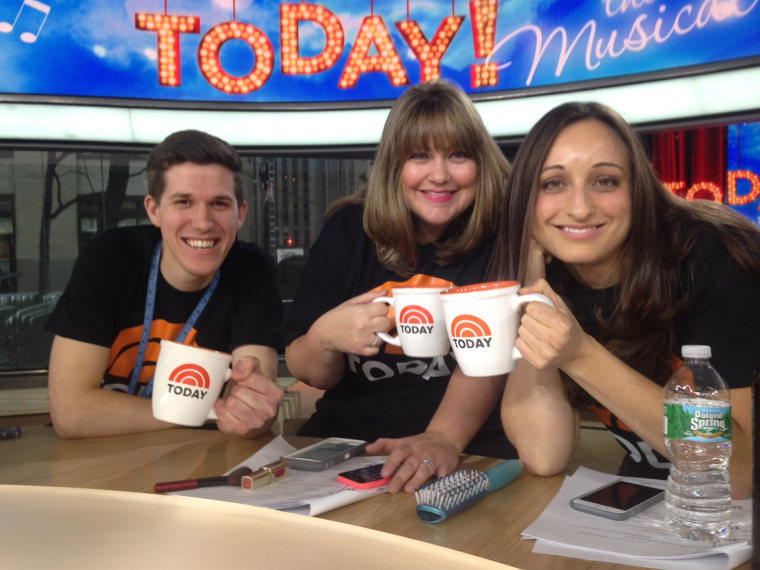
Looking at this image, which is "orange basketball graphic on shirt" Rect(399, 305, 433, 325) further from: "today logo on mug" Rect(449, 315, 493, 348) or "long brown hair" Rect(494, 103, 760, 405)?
"long brown hair" Rect(494, 103, 760, 405)

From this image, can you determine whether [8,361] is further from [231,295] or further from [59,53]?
[231,295]

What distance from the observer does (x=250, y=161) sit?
4098 millimetres

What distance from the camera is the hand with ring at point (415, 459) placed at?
3.42ft

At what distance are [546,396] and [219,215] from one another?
105 centimetres

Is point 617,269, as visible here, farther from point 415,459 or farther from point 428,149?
point 415,459

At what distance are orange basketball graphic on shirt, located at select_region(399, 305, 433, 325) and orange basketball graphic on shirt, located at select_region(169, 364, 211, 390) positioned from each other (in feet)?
1.29

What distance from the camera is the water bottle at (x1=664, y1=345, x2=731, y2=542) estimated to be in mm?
861

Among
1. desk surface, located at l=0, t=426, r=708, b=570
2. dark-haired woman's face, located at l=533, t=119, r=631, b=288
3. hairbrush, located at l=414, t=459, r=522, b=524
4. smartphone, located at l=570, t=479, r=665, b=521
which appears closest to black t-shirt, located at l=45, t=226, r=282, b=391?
desk surface, located at l=0, t=426, r=708, b=570

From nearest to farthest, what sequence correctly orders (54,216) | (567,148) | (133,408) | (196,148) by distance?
(567,148), (133,408), (196,148), (54,216)

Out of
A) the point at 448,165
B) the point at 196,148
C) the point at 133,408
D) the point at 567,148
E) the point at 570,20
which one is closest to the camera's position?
the point at 567,148

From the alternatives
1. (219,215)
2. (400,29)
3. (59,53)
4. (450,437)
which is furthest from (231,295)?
(59,53)

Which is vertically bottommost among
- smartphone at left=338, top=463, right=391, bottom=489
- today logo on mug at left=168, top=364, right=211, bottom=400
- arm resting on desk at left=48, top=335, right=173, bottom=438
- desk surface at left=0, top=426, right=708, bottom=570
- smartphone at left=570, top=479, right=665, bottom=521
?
desk surface at left=0, top=426, right=708, bottom=570

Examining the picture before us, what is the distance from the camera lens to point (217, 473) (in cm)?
115

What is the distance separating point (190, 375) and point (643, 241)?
940 mm
